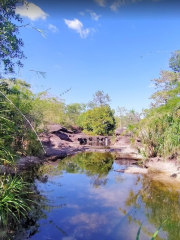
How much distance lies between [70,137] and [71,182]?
17.8 metres

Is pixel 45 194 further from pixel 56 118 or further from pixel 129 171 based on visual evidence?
pixel 56 118

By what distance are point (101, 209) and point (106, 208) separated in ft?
0.52

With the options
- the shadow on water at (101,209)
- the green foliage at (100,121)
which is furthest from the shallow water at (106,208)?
the green foliage at (100,121)

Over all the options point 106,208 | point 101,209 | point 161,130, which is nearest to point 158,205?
point 106,208

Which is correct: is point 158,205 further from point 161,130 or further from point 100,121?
point 100,121

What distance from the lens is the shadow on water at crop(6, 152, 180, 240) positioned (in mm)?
4383

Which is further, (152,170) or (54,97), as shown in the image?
(54,97)

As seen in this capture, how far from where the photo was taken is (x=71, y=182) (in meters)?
8.56

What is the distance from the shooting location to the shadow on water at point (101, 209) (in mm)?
4383

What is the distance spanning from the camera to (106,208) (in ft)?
18.6

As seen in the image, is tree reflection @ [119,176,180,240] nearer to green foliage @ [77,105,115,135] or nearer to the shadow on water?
the shadow on water

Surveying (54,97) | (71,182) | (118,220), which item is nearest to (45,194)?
(71,182)

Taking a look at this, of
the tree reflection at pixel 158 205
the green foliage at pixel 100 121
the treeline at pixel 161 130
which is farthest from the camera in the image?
the green foliage at pixel 100 121

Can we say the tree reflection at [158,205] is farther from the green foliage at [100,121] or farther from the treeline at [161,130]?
the green foliage at [100,121]
